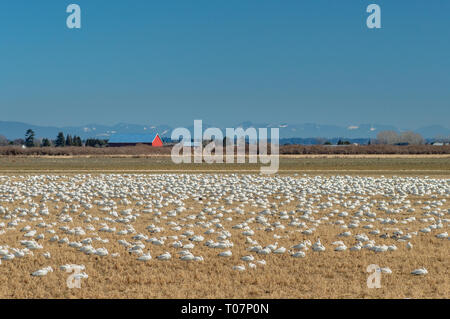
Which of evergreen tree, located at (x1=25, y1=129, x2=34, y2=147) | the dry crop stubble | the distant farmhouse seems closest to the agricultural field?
the dry crop stubble

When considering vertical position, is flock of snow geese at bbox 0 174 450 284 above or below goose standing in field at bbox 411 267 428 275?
above

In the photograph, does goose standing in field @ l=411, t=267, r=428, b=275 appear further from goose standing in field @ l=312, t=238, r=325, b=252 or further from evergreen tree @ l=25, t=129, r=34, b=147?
evergreen tree @ l=25, t=129, r=34, b=147

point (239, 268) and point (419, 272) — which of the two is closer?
point (419, 272)

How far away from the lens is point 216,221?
17078 millimetres

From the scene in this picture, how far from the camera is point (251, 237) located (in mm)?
15023

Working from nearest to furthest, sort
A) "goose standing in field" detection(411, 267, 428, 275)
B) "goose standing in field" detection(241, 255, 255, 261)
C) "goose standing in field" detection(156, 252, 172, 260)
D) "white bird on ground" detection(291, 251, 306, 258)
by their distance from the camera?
"goose standing in field" detection(411, 267, 428, 275) < "goose standing in field" detection(241, 255, 255, 261) < "goose standing in field" detection(156, 252, 172, 260) < "white bird on ground" detection(291, 251, 306, 258)

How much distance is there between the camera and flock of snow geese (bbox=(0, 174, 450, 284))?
43.2 feet

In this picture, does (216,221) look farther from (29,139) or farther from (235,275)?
(29,139)

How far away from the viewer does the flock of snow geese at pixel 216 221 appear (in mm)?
13156

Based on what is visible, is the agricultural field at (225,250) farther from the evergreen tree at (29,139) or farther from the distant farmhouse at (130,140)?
the evergreen tree at (29,139)

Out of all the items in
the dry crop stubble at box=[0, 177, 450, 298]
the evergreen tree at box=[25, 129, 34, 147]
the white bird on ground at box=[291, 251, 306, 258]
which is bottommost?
the dry crop stubble at box=[0, 177, 450, 298]

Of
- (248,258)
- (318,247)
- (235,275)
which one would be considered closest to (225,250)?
(248,258)

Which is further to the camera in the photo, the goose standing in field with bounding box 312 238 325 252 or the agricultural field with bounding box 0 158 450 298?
the goose standing in field with bounding box 312 238 325 252

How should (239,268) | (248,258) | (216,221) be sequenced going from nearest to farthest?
(239,268)
(248,258)
(216,221)
